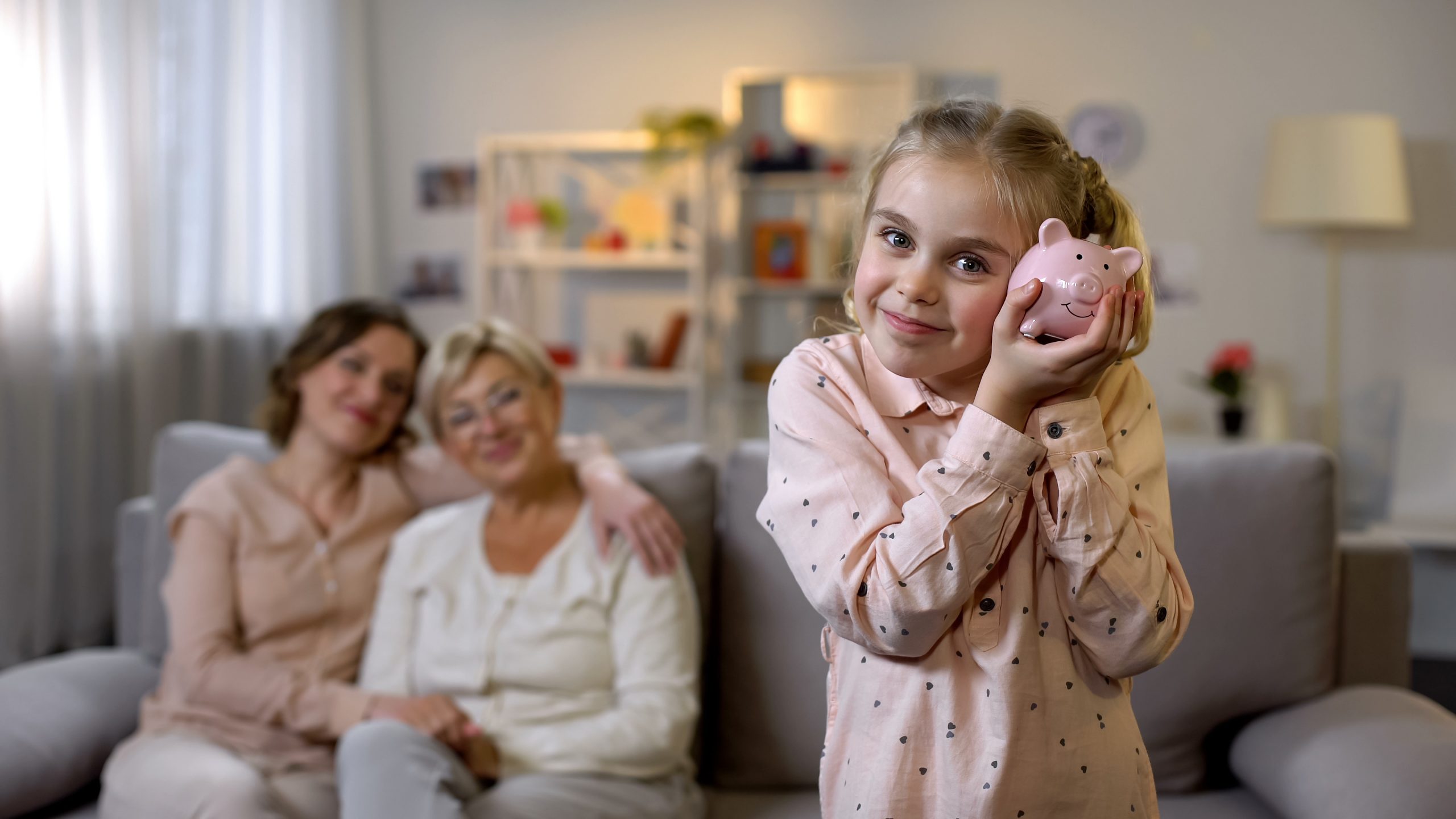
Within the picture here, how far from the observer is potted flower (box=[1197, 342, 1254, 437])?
390cm

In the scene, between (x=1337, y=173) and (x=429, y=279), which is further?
(x=429, y=279)

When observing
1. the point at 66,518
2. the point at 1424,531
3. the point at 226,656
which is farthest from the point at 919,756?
the point at 1424,531

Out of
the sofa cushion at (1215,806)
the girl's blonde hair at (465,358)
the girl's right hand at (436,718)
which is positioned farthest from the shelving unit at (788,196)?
the girl's right hand at (436,718)

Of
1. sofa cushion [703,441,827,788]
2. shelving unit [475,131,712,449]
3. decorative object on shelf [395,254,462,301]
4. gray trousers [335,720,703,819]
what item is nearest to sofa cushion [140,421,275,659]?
gray trousers [335,720,703,819]

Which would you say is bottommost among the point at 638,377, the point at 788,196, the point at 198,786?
the point at 198,786

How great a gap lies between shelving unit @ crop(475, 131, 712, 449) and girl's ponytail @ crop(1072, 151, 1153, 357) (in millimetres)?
3572

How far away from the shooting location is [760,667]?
5.57ft

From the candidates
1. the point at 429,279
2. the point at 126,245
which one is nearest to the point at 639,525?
the point at 126,245

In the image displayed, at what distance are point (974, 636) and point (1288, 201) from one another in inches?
140

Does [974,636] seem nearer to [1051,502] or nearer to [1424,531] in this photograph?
[1051,502]

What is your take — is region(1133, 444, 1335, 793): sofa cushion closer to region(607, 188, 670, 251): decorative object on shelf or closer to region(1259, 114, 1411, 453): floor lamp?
region(1259, 114, 1411, 453): floor lamp

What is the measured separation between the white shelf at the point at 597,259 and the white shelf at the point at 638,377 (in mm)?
430

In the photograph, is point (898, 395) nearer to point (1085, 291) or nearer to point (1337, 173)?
point (1085, 291)

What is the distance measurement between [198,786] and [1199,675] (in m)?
1.37
